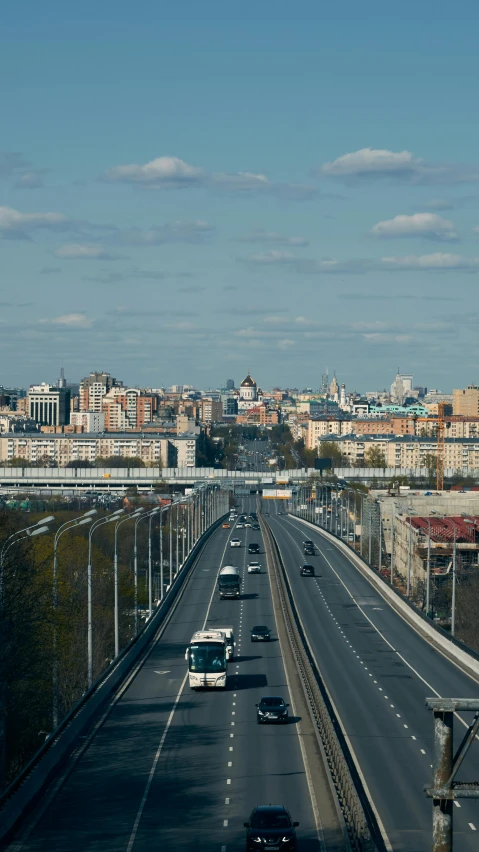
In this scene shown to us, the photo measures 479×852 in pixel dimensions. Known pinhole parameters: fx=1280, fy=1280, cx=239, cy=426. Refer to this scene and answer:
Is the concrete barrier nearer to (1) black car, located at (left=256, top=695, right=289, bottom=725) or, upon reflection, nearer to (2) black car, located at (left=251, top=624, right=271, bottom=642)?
(2) black car, located at (left=251, top=624, right=271, bottom=642)

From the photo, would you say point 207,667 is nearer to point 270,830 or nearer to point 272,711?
point 272,711

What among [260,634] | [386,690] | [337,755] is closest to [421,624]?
[260,634]

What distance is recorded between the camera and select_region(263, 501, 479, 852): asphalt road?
81.0 ft

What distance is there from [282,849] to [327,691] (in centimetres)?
2000

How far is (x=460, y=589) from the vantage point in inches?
3066

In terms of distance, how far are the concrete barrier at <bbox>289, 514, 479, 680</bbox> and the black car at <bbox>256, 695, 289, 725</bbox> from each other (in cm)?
1067

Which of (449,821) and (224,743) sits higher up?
(449,821)

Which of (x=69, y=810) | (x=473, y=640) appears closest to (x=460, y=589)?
(x=473, y=640)

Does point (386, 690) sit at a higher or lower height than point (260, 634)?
lower

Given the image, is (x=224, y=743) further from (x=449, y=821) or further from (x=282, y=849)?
(x=449, y=821)

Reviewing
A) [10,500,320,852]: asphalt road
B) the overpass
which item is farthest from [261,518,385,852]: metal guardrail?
the overpass

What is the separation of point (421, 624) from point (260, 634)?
8.65 metres

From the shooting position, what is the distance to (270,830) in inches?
822

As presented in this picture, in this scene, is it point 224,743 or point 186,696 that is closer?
point 224,743
